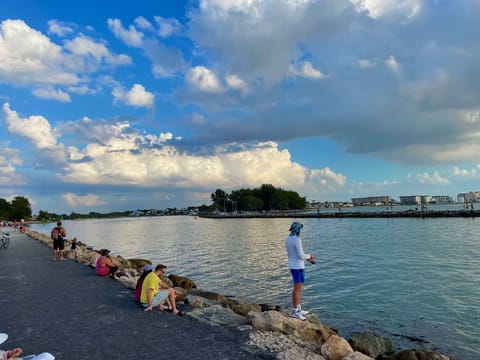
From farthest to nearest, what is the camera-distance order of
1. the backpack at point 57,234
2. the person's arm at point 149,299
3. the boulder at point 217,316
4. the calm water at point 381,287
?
1. the backpack at point 57,234
2. the calm water at point 381,287
3. the person's arm at point 149,299
4. the boulder at point 217,316

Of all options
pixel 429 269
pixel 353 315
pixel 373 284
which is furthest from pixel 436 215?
pixel 353 315

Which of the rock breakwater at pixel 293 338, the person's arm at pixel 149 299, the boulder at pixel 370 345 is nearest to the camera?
the rock breakwater at pixel 293 338

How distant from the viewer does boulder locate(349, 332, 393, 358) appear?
8727 mm

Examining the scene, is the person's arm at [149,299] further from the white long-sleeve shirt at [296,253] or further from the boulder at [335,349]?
the boulder at [335,349]

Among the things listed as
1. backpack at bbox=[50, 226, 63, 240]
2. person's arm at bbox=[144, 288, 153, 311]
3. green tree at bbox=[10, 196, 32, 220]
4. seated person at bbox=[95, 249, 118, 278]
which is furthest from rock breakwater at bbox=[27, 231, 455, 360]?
green tree at bbox=[10, 196, 32, 220]

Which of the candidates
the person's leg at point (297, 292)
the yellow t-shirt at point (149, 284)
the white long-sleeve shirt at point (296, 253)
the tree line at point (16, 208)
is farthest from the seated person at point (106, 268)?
the tree line at point (16, 208)

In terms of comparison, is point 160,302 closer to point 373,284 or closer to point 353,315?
point 353,315

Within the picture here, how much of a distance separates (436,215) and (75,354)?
10050cm

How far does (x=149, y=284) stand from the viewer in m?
9.46

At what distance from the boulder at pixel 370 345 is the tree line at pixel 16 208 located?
6202 inches

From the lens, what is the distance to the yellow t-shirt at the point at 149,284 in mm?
9422

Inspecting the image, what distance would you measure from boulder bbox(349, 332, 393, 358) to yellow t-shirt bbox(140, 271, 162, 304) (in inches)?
204

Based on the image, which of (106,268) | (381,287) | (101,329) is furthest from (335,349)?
(381,287)

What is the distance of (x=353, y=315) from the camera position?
1340 cm
